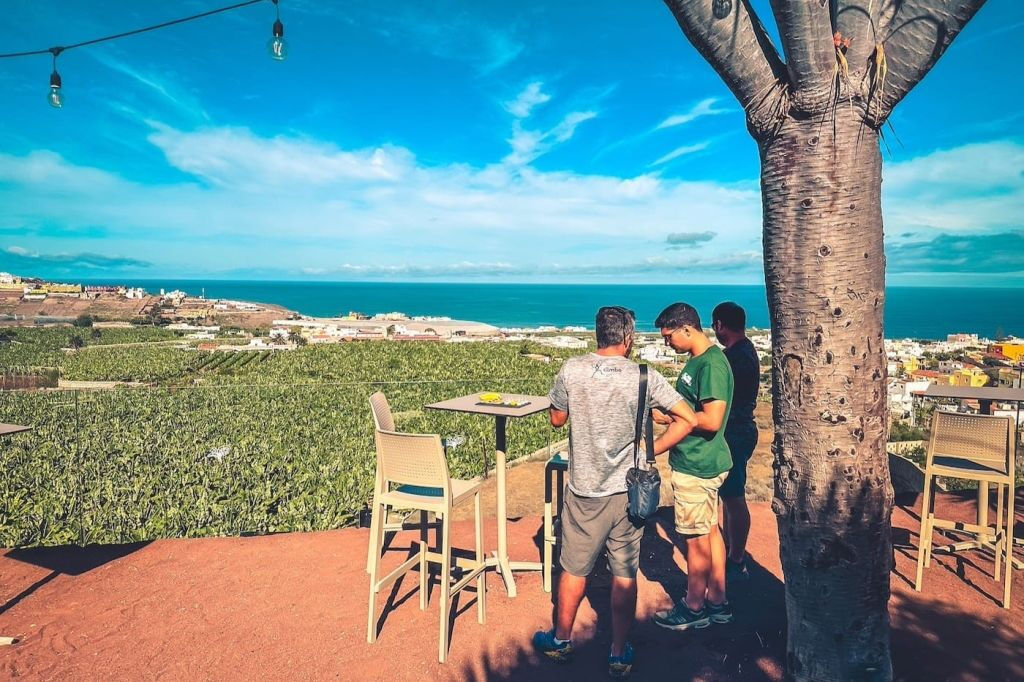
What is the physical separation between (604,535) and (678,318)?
1.24 meters

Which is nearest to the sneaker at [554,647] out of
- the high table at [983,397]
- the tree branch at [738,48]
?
the tree branch at [738,48]

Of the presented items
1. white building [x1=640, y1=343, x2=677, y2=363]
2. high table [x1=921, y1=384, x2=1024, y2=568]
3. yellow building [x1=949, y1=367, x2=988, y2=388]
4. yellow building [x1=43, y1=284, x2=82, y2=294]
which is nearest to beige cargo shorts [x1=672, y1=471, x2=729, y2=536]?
high table [x1=921, y1=384, x2=1024, y2=568]

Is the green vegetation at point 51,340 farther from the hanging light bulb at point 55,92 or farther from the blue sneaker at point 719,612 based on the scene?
the blue sneaker at point 719,612

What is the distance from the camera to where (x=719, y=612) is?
352 cm

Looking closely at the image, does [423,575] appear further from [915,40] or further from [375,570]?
[915,40]

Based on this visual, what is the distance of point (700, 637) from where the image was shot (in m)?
3.37

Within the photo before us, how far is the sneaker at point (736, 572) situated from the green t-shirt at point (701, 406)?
1162 millimetres

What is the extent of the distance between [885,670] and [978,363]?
979 centimetres

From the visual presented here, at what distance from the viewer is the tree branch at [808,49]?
2154 millimetres

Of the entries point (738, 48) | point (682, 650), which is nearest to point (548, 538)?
point (682, 650)

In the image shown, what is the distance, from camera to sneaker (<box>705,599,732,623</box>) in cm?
349

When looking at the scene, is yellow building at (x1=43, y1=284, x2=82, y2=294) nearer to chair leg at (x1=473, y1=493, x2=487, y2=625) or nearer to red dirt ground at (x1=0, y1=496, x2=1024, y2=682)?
red dirt ground at (x1=0, y1=496, x2=1024, y2=682)

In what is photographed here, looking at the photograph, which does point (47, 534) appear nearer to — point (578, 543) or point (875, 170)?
point (578, 543)

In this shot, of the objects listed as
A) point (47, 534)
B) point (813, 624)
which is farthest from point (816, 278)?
point (47, 534)
